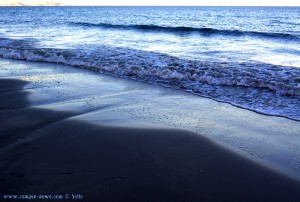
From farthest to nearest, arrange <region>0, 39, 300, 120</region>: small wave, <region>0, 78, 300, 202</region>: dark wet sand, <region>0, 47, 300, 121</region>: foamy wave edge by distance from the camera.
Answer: <region>0, 47, 300, 121</region>: foamy wave edge
<region>0, 39, 300, 120</region>: small wave
<region>0, 78, 300, 202</region>: dark wet sand

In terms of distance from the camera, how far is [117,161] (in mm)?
3789

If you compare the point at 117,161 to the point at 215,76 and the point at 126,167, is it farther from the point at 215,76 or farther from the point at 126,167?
the point at 215,76

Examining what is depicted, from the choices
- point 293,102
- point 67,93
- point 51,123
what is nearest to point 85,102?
point 67,93

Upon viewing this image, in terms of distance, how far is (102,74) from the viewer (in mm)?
9648

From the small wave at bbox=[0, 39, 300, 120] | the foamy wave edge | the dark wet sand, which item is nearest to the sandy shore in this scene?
the dark wet sand

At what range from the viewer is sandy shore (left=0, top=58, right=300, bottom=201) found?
127 inches

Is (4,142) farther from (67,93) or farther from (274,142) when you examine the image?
(274,142)

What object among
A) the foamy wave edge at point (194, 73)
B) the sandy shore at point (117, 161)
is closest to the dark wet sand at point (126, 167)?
the sandy shore at point (117, 161)

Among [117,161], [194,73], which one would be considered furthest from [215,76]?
[117,161]

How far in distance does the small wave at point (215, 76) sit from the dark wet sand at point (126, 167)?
103 inches

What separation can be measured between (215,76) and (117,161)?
18.2 ft

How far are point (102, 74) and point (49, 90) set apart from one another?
2493 millimetres

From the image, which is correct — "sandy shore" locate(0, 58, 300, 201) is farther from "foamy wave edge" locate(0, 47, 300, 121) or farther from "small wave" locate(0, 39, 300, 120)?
"foamy wave edge" locate(0, 47, 300, 121)

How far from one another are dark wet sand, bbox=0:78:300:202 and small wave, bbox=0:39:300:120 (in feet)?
8.62
